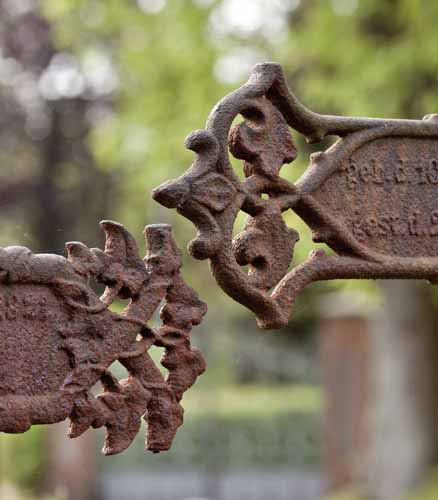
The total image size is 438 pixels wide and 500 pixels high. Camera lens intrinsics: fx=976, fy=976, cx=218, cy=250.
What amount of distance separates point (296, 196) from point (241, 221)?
11.7ft

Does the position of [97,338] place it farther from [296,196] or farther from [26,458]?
[26,458]

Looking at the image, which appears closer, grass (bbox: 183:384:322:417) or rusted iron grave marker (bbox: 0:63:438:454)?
rusted iron grave marker (bbox: 0:63:438:454)

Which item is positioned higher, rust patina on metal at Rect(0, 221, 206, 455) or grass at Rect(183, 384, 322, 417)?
grass at Rect(183, 384, 322, 417)

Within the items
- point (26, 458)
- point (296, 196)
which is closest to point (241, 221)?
point (296, 196)

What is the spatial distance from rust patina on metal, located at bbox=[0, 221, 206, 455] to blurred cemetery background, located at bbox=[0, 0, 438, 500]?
608 mm

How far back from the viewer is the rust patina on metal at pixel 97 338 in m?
1.37

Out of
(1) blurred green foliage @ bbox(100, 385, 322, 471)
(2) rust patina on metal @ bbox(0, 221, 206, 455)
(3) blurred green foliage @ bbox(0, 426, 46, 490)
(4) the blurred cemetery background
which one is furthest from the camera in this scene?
(1) blurred green foliage @ bbox(100, 385, 322, 471)

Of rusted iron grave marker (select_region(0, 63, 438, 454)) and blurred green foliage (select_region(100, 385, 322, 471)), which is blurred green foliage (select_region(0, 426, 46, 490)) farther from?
rusted iron grave marker (select_region(0, 63, 438, 454))

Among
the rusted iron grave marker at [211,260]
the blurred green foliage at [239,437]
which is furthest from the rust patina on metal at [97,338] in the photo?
the blurred green foliage at [239,437]

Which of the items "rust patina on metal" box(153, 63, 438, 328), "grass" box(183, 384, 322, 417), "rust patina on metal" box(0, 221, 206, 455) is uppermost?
"grass" box(183, 384, 322, 417)

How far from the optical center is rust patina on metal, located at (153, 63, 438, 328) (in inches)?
58.2

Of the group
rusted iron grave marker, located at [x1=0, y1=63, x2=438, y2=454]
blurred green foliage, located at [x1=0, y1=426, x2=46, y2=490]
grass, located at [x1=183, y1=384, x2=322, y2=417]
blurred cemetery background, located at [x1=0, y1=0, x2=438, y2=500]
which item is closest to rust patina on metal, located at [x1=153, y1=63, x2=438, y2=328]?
rusted iron grave marker, located at [x1=0, y1=63, x2=438, y2=454]

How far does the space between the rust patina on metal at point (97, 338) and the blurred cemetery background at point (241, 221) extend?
61cm

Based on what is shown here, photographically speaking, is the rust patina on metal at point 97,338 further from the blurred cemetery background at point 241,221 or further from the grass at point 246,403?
the grass at point 246,403
